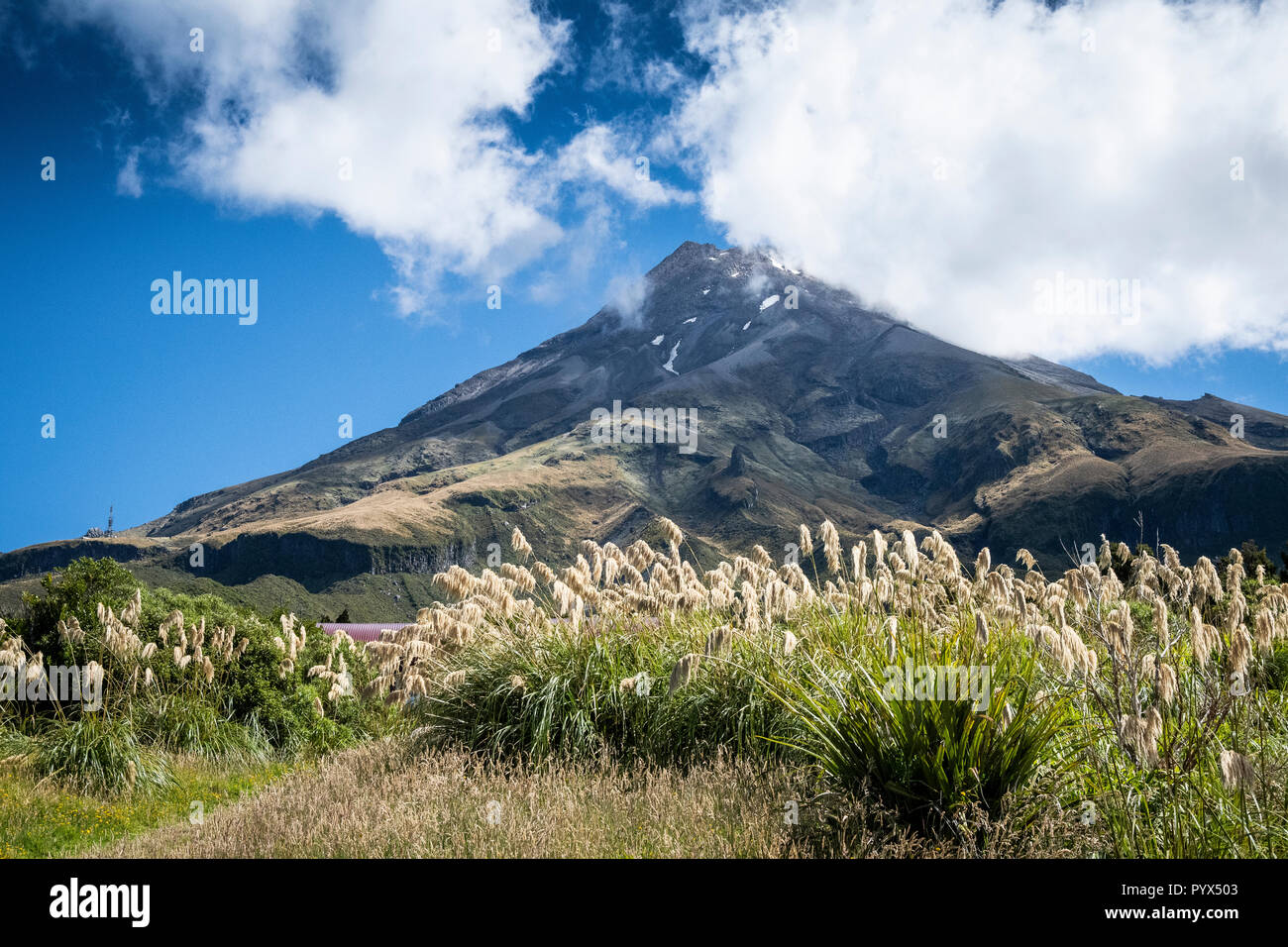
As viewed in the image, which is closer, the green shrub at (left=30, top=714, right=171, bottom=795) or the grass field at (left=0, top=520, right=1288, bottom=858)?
the grass field at (left=0, top=520, right=1288, bottom=858)

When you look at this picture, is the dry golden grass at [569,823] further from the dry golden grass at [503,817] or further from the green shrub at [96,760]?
the green shrub at [96,760]

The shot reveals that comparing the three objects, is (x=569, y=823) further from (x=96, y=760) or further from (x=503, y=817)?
(x=96, y=760)

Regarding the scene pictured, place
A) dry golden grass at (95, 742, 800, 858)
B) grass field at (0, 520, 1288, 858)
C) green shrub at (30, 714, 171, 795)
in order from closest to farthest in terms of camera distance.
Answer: grass field at (0, 520, 1288, 858) < dry golden grass at (95, 742, 800, 858) < green shrub at (30, 714, 171, 795)

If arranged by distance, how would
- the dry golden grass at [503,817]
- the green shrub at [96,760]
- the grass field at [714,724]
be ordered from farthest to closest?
the green shrub at [96,760] < the dry golden grass at [503,817] < the grass field at [714,724]

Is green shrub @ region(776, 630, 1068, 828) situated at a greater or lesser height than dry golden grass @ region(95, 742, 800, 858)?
greater

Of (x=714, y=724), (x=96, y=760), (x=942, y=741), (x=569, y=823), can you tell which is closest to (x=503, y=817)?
(x=569, y=823)

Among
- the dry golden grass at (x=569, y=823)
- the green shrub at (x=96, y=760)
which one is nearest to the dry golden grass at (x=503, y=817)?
the dry golden grass at (x=569, y=823)

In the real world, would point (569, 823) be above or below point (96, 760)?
above

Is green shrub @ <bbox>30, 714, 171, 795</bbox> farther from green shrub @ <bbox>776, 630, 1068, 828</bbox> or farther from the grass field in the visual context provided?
green shrub @ <bbox>776, 630, 1068, 828</bbox>

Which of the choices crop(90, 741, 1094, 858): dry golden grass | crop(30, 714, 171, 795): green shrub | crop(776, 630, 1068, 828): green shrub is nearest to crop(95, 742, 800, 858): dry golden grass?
crop(90, 741, 1094, 858): dry golden grass
